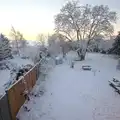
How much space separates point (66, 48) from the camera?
33.6m

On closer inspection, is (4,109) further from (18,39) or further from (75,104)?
(18,39)

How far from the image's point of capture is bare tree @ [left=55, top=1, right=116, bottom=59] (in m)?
28.2

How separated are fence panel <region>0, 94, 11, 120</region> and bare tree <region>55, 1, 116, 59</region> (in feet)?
79.2

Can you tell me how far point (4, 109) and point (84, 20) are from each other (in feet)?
82.7

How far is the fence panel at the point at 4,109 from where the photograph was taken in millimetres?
5055

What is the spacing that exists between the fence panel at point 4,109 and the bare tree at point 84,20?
2415 centimetres

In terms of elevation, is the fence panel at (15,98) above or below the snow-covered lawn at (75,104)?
above

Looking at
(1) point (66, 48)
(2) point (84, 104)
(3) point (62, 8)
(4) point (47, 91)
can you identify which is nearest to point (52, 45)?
(1) point (66, 48)

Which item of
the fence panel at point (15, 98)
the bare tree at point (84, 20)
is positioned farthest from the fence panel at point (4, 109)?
the bare tree at point (84, 20)

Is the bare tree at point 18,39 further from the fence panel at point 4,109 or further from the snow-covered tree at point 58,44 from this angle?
the fence panel at point 4,109

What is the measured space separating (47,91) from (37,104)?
2.02m

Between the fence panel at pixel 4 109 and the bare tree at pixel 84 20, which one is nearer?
the fence panel at pixel 4 109

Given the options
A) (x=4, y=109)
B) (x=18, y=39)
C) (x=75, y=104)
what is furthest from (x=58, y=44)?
(x=18, y=39)

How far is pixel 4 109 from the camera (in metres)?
5.29
